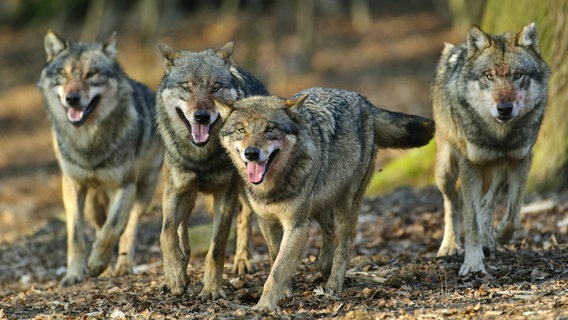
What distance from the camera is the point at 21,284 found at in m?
9.85

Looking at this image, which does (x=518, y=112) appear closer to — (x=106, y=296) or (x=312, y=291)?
(x=312, y=291)

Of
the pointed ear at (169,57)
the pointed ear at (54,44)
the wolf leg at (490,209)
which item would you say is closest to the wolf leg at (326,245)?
the wolf leg at (490,209)

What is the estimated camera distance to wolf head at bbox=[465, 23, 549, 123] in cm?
766

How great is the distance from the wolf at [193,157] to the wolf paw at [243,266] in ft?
2.73

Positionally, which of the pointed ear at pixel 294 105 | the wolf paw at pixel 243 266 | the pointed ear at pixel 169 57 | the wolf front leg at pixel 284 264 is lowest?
the wolf paw at pixel 243 266

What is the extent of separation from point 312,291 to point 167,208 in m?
1.48

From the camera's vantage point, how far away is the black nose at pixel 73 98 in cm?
920

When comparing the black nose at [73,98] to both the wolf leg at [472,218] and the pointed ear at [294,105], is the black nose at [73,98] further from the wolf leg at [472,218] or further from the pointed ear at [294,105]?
the wolf leg at [472,218]

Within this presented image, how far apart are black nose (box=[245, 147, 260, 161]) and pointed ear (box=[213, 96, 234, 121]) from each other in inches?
22.2

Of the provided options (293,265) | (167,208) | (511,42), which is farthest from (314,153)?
(511,42)

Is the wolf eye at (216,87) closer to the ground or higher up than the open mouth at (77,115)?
higher up

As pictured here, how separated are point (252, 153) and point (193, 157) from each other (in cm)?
127

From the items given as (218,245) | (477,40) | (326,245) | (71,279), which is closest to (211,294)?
(218,245)

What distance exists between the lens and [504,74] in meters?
7.77
